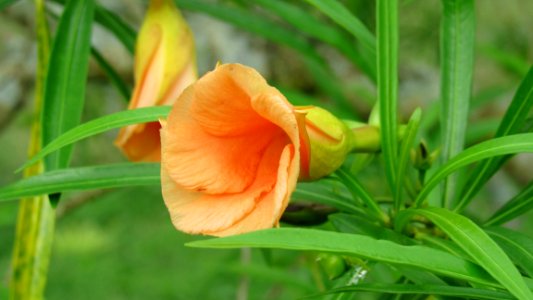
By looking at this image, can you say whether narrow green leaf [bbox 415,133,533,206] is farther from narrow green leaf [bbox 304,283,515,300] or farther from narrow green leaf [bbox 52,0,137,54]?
narrow green leaf [bbox 52,0,137,54]

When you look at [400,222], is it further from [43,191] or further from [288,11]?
[288,11]

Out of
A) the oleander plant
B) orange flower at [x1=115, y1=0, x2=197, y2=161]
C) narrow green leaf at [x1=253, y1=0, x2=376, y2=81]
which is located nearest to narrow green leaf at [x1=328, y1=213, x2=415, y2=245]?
the oleander plant

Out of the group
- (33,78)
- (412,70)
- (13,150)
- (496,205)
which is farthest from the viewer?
(13,150)

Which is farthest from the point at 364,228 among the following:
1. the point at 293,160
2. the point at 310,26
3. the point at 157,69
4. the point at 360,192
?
the point at 310,26

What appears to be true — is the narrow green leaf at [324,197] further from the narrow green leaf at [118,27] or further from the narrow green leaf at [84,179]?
the narrow green leaf at [118,27]

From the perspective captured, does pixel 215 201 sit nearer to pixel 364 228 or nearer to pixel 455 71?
pixel 364 228

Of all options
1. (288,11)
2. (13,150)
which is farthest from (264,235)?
(13,150)

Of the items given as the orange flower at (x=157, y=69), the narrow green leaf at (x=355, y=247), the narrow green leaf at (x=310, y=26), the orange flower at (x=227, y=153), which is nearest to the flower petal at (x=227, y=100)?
the orange flower at (x=227, y=153)
